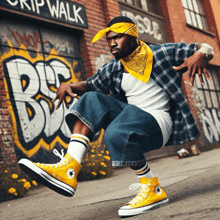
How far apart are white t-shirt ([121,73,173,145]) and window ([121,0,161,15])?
5704 millimetres

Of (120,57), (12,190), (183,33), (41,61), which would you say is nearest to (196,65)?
(120,57)

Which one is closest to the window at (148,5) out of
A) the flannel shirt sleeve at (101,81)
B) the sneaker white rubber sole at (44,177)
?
the flannel shirt sleeve at (101,81)

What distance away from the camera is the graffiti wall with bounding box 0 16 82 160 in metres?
4.58

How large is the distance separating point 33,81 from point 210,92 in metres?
6.36

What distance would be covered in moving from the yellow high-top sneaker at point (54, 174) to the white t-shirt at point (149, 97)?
670mm

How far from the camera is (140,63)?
2.19 metres

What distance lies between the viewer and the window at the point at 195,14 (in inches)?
380

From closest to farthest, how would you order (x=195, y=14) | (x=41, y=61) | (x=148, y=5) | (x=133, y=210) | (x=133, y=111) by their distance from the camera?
1. (x=133, y=210)
2. (x=133, y=111)
3. (x=41, y=61)
4. (x=148, y=5)
5. (x=195, y=14)

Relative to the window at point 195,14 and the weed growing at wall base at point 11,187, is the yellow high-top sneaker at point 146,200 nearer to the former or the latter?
the weed growing at wall base at point 11,187

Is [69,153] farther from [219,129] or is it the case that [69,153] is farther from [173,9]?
[219,129]

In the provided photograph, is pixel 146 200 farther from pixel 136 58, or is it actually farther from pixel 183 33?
pixel 183 33

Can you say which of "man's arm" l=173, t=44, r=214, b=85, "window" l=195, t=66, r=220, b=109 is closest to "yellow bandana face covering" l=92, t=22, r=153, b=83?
"man's arm" l=173, t=44, r=214, b=85

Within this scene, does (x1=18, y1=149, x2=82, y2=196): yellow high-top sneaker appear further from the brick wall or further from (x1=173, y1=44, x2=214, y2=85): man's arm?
the brick wall

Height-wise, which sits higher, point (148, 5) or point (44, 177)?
point (148, 5)
